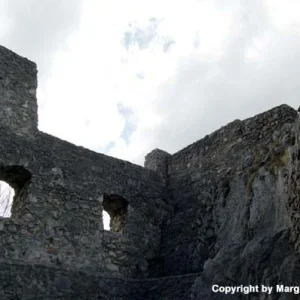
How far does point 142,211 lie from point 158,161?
5.16 ft

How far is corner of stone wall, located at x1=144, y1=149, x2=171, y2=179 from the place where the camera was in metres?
11.3

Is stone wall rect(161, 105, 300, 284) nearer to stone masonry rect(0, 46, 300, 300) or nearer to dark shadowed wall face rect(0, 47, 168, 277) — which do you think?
stone masonry rect(0, 46, 300, 300)

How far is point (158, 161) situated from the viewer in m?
11.4

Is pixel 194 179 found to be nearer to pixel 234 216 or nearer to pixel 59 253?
pixel 234 216

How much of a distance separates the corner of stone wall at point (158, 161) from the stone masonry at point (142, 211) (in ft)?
0.14

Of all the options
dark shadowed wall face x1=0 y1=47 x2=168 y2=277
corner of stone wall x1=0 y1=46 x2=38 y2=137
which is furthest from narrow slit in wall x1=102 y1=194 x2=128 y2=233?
corner of stone wall x1=0 y1=46 x2=38 y2=137

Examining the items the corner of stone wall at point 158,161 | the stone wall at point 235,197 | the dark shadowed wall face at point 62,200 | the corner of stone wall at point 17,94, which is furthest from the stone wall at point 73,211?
the corner of stone wall at point 158,161

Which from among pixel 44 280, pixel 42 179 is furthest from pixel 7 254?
pixel 42 179

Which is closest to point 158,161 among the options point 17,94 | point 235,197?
point 235,197

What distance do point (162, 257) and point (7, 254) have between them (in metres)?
3.46

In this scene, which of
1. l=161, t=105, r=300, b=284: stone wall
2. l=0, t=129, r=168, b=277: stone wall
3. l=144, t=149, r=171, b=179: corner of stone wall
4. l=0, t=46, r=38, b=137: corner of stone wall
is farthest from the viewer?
l=144, t=149, r=171, b=179: corner of stone wall

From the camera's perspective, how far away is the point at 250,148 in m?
9.47

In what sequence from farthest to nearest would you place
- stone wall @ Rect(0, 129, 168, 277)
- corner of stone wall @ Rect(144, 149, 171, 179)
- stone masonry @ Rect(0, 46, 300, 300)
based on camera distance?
corner of stone wall @ Rect(144, 149, 171, 179), stone wall @ Rect(0, 129, 168, 277), stone masonry @ Rect(0, 46, 300, 300)

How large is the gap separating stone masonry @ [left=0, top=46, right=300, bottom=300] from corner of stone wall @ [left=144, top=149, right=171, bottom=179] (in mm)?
42
